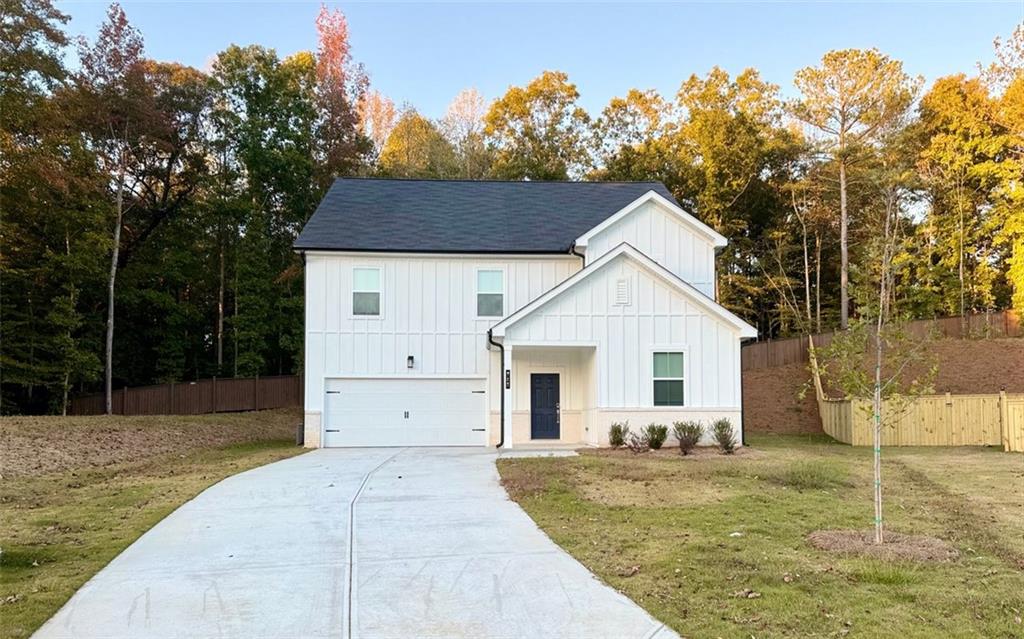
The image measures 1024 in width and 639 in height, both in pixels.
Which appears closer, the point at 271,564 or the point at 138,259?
the point at 271,564

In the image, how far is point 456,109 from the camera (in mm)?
43531

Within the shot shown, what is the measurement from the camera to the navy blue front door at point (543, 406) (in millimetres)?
19125

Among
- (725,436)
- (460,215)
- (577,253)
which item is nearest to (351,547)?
(725,436)

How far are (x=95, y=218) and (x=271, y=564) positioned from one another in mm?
23185

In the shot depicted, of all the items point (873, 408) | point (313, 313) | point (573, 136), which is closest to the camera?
point (873, 408)

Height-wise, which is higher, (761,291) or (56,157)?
(56,157)

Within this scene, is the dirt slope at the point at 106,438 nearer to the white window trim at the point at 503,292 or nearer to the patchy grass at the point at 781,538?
the white window trim at the point at 503,292

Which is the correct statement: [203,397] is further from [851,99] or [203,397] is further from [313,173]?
[851,99]

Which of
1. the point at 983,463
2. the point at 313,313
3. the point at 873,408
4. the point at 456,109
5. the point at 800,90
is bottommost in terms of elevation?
the point at 983,463

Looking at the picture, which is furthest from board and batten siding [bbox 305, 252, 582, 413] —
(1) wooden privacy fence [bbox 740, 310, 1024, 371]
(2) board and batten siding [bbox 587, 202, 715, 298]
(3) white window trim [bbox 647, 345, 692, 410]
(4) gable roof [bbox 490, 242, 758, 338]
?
(1) wooden privacy fence [bbox 740, 310, 1024, 371]

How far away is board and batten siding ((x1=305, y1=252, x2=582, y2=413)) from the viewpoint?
19094 mm

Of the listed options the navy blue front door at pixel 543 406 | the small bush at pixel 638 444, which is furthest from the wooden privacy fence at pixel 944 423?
the navy blue front door at pixel 543 406

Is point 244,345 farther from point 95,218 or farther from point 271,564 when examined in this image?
point 271,564

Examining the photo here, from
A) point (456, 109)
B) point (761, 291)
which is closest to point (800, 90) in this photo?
point (761, 291)
